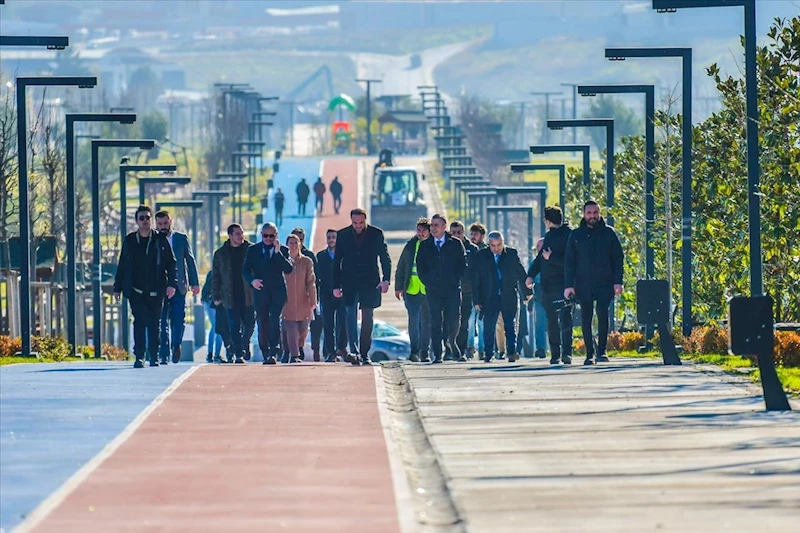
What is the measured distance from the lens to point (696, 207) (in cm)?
3244

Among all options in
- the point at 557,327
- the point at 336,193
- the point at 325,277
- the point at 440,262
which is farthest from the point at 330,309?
the point at 336,193

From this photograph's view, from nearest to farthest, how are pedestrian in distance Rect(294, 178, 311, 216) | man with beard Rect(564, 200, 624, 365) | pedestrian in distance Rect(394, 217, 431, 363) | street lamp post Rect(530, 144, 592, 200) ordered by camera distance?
man with beard Rect(564, 200, 624, 365) < pedestrian in distance Rect(394, 217, 431, 363) < street lamp post Rect(530, 144, 592, 200) < pedestrian in distance Rect(294, 178, 311, 216)

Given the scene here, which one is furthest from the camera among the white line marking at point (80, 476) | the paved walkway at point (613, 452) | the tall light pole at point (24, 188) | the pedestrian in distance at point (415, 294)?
the tall light pole at point (24, 188)

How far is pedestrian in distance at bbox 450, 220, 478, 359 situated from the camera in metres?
23.7

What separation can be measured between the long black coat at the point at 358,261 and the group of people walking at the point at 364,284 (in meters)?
0.01

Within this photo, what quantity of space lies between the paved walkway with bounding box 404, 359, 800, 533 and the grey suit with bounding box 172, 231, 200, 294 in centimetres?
540

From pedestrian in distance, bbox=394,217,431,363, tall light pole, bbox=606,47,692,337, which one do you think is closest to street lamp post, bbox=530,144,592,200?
tall light pole, bbox=606,47,692,337

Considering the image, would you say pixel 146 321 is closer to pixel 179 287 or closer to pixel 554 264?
pixel 179 287

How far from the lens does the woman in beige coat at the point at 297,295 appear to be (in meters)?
23.4

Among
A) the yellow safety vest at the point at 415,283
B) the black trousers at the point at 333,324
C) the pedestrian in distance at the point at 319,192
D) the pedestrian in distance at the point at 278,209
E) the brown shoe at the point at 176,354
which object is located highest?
the pedestrian in distance at the point at 319,192

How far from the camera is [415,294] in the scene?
23.2 metres

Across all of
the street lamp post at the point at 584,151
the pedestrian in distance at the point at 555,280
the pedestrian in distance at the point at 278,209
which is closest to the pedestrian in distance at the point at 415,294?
the pedestrian in distance at the point at 555,280

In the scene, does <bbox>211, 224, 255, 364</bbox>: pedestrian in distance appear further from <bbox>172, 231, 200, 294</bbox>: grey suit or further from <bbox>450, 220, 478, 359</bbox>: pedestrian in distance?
<bbox>450, 220, 478, 359</bbox>: pedestrian in distance

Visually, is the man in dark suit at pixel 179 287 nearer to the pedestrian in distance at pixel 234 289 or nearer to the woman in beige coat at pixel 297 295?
the pedestrian in distance at pixel 234 289
